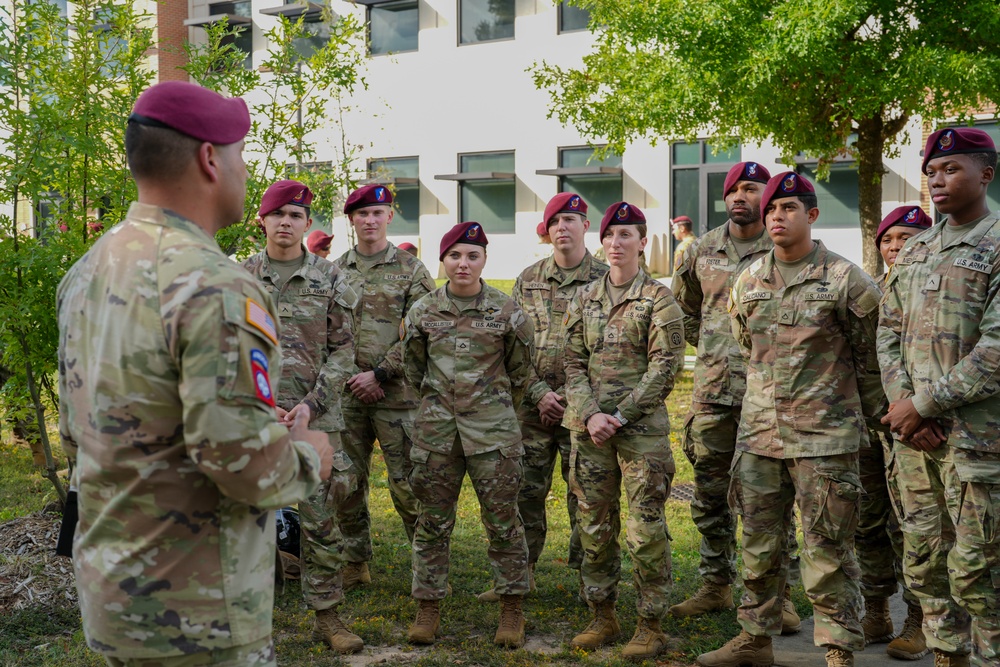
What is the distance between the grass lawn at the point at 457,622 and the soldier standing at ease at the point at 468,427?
20cm

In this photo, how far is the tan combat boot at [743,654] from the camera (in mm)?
5035

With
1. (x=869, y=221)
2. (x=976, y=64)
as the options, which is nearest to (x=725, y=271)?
(x=976, y=64)

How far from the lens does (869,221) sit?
13.7 m

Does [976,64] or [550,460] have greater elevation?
[976,64]

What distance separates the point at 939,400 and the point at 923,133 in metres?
14.9

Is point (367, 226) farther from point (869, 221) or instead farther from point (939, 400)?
point (869, 221)

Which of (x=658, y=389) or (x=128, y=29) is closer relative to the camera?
(x=658, y=389)

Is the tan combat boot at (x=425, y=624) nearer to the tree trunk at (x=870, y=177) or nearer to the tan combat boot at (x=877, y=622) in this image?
the tan combat boot at (x=877, y=622)

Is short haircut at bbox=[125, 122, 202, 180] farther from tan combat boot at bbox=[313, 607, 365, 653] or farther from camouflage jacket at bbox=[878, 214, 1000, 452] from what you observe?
tan combat boot at bbox=[313, 607, 365, 653]

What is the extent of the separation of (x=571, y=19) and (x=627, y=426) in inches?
709

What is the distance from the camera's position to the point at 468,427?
215 inches

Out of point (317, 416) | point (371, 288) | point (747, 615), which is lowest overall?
point (747, 615)

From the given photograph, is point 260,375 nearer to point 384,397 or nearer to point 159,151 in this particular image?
point 159,151

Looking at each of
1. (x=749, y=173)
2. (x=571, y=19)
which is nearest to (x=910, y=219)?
(x=749, y=173)
